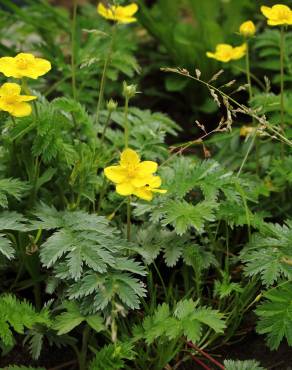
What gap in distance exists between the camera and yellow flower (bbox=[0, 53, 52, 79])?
1605mm

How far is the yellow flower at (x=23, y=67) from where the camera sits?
161 centimetres

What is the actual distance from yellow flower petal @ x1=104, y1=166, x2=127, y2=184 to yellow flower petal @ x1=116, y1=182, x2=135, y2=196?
0.05ft

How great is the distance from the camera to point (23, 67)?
64.1 inches

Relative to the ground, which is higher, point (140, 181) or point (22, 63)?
point (22, 63)

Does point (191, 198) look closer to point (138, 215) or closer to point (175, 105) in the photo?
point (138, 215)

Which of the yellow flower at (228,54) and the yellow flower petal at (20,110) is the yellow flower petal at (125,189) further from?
the yellow flower at (228,54)

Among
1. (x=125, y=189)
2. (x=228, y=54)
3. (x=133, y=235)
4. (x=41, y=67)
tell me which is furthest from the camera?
(x=228, y=54)

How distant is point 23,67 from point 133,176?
38 cm

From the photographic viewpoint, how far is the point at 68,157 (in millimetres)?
1738

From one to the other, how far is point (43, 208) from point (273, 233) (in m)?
0.59

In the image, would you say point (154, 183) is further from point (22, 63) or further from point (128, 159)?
point (22, 63)

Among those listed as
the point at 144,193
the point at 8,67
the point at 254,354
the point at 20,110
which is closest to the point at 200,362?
the point at 254,354

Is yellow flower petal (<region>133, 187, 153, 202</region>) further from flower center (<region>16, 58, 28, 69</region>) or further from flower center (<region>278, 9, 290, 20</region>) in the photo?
flower center (<region>278, 9, 290, 20</region>)

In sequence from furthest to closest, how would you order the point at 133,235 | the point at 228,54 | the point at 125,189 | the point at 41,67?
the point at 228,54
the point at 133,235
the point at 41,67
the point at 125,189
